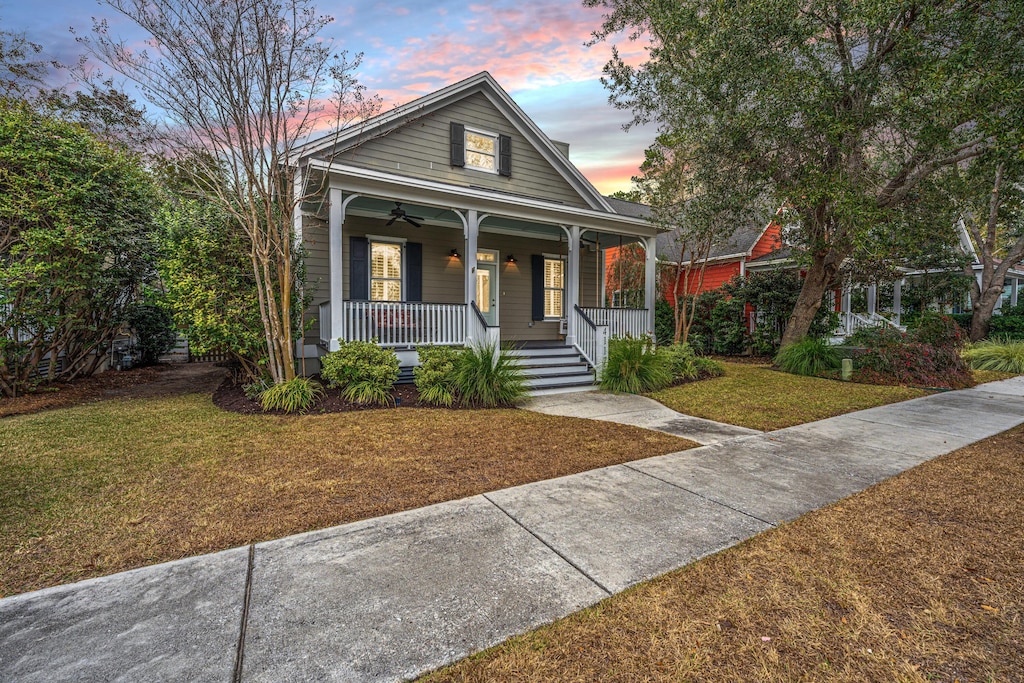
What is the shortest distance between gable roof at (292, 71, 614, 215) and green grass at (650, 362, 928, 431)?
5.75 meters

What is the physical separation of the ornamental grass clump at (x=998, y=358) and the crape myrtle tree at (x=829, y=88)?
14.5 ft

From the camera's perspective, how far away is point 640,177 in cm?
1570

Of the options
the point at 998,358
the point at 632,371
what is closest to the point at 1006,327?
the point at 998,358

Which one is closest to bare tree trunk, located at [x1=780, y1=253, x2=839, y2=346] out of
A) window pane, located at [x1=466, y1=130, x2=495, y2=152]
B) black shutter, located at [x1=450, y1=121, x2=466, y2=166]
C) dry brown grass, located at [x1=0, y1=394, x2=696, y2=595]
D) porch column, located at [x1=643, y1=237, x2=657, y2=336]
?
porch column, located at [x1=643, y1=237, x2=657, y2=336]

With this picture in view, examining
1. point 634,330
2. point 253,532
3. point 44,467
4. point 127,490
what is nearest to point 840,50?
point 634,330

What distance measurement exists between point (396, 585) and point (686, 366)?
8.31 metres

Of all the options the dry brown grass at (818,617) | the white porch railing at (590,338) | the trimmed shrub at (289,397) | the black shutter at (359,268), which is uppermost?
the black shutter at (359,268)

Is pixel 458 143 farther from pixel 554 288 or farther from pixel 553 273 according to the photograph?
pixel 554 288

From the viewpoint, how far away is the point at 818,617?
6.79ft

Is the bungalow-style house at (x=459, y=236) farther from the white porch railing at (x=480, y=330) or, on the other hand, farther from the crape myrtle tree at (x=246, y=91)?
the crape myrtle tree at (x=246, y=91)

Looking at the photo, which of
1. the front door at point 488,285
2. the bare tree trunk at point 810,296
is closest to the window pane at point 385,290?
the front door at point 488,285

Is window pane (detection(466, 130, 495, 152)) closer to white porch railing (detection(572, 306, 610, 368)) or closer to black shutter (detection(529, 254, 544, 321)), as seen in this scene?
black shutter (detection(529, 254, 544, 321))

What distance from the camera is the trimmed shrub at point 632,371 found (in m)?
8.33

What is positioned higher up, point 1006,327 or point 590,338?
point 1006,327
